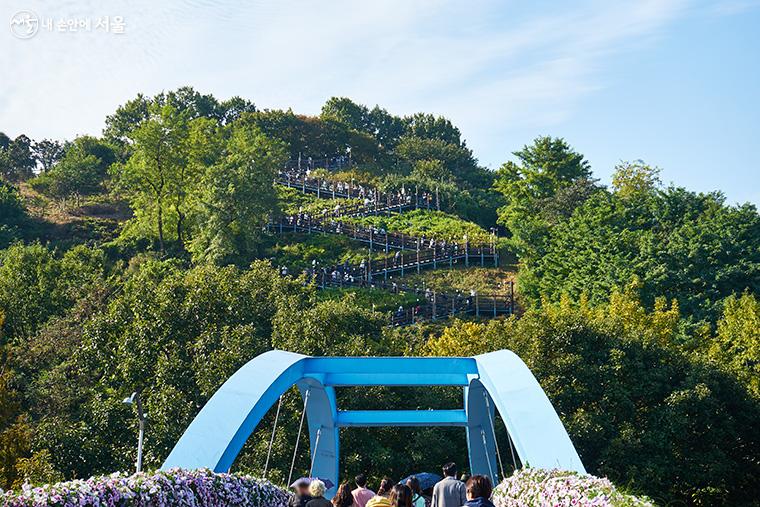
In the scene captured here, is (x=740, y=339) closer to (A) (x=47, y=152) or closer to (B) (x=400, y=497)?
(B) (x=400, y=497)

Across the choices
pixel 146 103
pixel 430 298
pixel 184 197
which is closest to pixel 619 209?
pixel 430 298

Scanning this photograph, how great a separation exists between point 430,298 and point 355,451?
20.4 meters

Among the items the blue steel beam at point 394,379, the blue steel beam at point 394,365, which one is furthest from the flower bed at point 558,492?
the blue steel beam at point 394,379

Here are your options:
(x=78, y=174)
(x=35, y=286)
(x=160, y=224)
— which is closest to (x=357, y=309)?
(x=35, y=286)

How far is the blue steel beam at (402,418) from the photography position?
17.5 m

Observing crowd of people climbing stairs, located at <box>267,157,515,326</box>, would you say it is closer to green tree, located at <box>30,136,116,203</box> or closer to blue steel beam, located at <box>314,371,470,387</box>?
green tree, located at <box>30,136,116,203</box>

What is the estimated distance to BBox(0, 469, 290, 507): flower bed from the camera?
7.80m

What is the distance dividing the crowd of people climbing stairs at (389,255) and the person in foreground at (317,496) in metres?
25.0

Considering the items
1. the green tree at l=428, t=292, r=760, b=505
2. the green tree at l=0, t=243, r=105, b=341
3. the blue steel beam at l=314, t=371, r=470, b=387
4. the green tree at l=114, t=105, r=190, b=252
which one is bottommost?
the green tree at l=428, t=292, r=760, b=505

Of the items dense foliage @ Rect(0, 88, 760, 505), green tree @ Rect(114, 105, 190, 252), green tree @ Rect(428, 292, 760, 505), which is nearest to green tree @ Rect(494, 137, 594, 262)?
dense foliage @ Rect(0, 88, 760, 505)

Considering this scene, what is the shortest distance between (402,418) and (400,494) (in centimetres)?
858

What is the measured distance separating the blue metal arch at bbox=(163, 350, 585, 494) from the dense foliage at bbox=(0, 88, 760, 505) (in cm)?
238

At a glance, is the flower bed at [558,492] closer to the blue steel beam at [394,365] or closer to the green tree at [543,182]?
the blue steel beam at [394,365]

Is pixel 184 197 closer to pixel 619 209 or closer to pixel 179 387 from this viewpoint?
pixel 619 209
